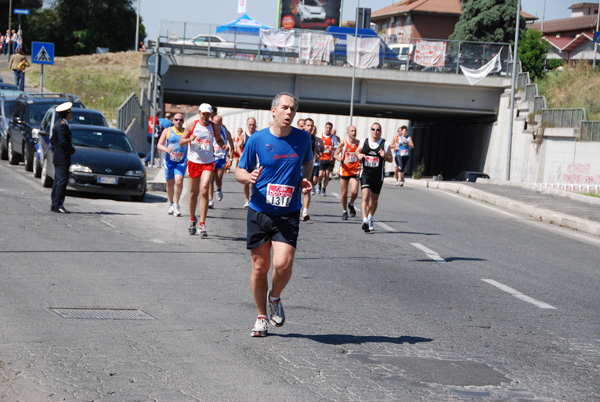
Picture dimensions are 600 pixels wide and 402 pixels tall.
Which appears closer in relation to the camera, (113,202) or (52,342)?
(52,342)

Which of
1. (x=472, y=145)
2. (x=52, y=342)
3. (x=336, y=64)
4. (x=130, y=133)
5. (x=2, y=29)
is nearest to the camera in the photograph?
(x=52, y=342)

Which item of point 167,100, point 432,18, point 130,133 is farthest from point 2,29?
point 130,133

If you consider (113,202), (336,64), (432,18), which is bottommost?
(113,202)

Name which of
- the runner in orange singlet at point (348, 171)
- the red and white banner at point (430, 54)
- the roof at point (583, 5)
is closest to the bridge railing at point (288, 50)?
the red and white banner at point (430, 54)

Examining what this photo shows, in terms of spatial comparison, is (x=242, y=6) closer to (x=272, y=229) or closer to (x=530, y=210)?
(x=530, y=210)

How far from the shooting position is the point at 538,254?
1455 centimetres

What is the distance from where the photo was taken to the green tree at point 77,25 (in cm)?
7656

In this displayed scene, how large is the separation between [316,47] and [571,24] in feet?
272

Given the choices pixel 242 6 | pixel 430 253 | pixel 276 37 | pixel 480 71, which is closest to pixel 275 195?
pixel 430 253

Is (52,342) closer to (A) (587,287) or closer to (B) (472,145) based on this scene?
(A) (587,287)

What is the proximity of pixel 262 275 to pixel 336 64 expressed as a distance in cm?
3983

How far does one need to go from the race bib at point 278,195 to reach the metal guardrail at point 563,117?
31.7m

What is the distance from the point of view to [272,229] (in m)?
7.34

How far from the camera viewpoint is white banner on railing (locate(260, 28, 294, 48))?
147ft
